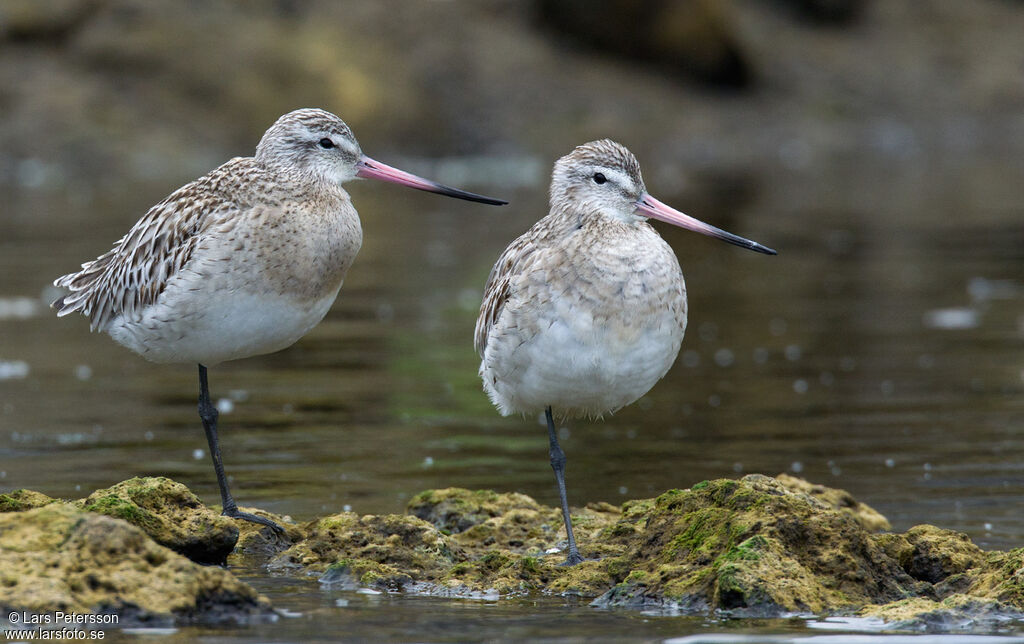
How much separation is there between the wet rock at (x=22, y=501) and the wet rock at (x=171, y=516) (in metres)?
0.19

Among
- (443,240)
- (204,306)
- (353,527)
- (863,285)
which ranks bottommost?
(353,527)

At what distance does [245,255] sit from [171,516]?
154 cm

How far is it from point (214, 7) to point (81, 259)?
20.0 m

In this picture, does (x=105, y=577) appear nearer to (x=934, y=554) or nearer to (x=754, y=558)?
(x=754, y=558)

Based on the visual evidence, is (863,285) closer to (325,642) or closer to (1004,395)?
(1004,395)

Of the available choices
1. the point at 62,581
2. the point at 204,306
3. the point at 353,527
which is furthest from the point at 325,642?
the point at 204,306

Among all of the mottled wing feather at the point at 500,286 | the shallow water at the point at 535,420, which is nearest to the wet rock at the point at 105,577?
the shallow water at the point at 535,420

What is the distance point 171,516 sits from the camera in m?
7.84

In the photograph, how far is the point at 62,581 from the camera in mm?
6172

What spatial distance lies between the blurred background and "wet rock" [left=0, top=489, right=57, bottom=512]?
2.09 m

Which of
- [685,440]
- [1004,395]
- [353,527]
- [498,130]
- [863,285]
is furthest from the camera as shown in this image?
[498,130]

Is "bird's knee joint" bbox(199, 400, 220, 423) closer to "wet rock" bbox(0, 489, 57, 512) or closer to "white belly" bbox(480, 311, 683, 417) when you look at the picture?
"wet rock" bbox(0, 489, 57, 512)

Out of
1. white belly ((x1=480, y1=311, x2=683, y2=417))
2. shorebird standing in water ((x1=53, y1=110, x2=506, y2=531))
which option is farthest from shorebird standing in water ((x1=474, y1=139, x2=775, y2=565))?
shorebird standing in water ((x1=53, y1=110, x2=506, y2=531))

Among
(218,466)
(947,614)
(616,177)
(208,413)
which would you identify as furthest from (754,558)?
(208,413)
